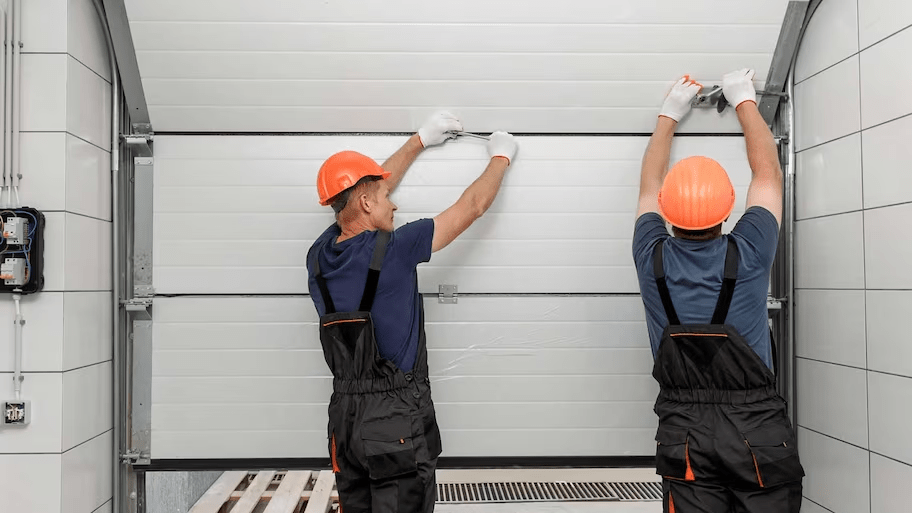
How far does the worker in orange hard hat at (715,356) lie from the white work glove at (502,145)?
72 centimetres

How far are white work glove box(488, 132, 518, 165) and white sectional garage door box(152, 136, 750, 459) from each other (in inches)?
2.9

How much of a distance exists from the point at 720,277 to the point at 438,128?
4.00ft

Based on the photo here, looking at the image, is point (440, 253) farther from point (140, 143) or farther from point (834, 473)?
point (834, 473)

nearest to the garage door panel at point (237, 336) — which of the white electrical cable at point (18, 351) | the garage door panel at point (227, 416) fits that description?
the garage door panel at point (227, 416)

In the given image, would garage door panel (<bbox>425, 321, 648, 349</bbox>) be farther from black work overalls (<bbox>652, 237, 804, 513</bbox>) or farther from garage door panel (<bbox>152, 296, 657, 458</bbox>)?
black work overalls (<bbox>652, 237, 804, 513</bbox>)

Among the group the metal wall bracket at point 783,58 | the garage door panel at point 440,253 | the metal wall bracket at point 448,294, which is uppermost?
the metal wall bracket at point 783,58

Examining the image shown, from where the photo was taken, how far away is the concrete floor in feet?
11.8

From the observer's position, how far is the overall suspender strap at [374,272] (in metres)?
2.05

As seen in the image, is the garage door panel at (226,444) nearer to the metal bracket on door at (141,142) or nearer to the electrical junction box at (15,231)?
the electrical junction box at (15,231)

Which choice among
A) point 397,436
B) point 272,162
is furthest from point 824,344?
point 272,162

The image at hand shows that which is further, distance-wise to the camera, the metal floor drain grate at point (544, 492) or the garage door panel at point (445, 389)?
the metal floor drain grate at point (544, 492)

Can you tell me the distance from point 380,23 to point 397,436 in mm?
1517

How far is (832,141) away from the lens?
95.1 inches

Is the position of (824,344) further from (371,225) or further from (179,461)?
(179,461)
